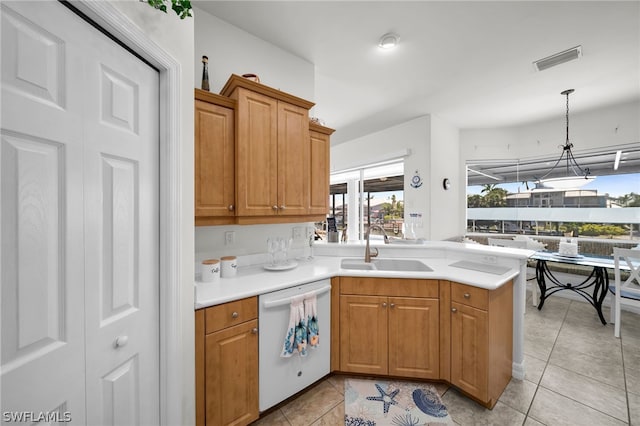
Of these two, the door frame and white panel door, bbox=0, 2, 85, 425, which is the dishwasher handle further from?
white panel door, bbox=0, 2, 85, 425

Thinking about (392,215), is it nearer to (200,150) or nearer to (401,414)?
(401,414)

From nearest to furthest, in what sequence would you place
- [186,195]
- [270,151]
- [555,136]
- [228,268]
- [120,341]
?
[120,341]
[186,195]
[228,268]
[270,151]
[555,136]

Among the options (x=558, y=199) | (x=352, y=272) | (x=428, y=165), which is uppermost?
(x=428, y=165)

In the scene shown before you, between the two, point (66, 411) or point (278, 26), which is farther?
point (278, 26)

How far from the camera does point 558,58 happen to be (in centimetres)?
244

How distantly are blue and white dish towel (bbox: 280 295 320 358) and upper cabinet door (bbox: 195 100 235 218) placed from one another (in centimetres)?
83

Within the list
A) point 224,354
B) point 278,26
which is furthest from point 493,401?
point 278,26

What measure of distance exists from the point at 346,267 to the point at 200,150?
5.17 ft

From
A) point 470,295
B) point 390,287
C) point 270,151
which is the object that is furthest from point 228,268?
point 470,295

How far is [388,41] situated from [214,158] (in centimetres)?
185

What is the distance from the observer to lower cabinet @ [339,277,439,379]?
72.9 inches

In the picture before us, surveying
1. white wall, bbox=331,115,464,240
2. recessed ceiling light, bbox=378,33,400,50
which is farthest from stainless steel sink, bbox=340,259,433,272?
recessed ceiling light, bbox=378,33,400,50

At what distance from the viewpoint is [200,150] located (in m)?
1.66

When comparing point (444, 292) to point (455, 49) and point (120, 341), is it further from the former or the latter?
point (455, 49)
